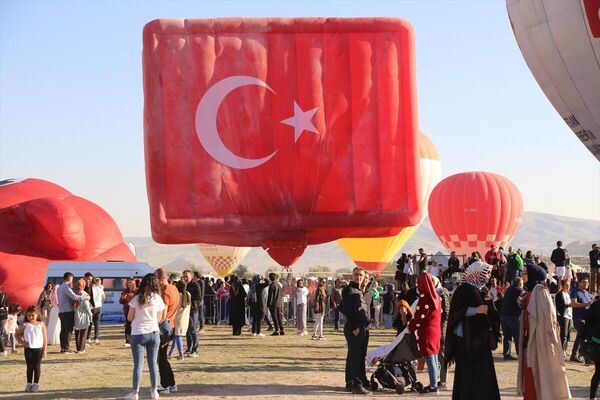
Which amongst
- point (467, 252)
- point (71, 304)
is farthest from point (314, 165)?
point (467, 252)

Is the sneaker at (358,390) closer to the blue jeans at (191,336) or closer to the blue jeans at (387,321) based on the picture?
the blue jeans at (191,336)

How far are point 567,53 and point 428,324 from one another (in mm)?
15250

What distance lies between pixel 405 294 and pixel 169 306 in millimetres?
4168

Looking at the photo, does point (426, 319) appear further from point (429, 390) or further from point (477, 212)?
point (477, 212)

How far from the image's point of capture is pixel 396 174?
59.0ft

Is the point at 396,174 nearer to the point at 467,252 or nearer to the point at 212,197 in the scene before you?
the point at 212,197

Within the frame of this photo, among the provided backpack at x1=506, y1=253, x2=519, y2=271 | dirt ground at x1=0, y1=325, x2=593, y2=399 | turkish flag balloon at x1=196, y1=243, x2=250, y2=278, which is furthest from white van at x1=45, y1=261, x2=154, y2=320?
turkish flag balloon at x1=196, y1=243, x2=250, y2=278

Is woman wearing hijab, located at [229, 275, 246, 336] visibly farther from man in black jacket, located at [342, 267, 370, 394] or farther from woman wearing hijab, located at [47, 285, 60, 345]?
man in black jacket, located at [342, 267, 370, 394]

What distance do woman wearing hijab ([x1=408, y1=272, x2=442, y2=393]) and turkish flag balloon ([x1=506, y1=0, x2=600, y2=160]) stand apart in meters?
14.0

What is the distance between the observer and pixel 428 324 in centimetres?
1260

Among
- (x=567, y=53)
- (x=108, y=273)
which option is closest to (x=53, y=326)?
(x=108, y=273)

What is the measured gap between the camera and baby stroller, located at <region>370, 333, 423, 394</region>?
42.0ft

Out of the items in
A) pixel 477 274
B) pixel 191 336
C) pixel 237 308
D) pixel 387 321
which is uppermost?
pixel 477 274

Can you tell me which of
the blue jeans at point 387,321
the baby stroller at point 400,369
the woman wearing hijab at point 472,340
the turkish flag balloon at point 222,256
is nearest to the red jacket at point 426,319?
the baby stroller at point 400,369
